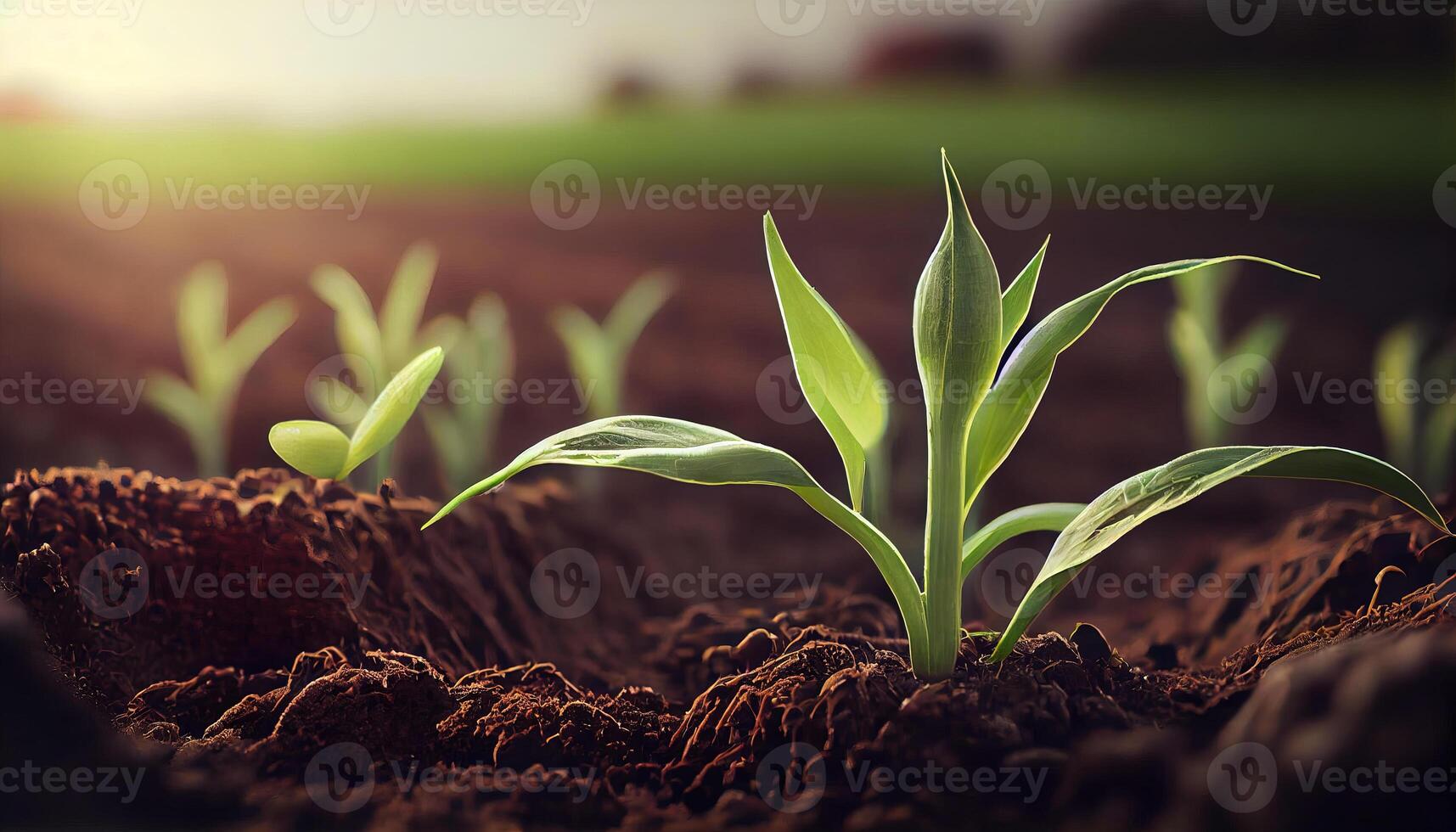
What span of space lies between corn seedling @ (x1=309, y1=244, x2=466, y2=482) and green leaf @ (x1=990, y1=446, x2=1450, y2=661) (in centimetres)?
86

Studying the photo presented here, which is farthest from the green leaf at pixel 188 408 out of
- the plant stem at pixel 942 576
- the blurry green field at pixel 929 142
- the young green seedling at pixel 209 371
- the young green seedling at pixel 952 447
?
the plant stem at pixel 942 576

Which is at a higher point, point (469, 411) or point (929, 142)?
point (929, 142)

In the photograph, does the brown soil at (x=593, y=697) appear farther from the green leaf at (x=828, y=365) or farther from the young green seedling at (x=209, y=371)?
the young green seedling at (x=209, y=371)

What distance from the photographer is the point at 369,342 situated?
1.21 m

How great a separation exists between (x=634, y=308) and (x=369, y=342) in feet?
1.56

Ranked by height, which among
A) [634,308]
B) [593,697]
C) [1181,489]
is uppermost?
[634,308]

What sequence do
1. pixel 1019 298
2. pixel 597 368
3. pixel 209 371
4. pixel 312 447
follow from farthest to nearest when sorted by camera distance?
pixel 597 368 → pixel 209 371 → pixel 312 447 → pixel 1019 298

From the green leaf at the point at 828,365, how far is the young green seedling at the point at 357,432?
34 cm

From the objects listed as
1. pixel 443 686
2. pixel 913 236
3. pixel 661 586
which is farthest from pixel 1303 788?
pixel 913 236

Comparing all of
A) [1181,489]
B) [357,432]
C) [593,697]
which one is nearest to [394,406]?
[357,432]

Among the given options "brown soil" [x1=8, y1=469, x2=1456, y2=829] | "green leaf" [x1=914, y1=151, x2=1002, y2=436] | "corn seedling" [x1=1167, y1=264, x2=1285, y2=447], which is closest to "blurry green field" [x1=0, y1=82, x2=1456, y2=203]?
"corn seedling" [x1=1167, y1=264, x2=1285, y2=447]

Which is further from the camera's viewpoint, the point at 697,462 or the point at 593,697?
the point at 593,697

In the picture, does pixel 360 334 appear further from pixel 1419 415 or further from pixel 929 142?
pixel 1419 415

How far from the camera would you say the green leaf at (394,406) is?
0.80 meters
